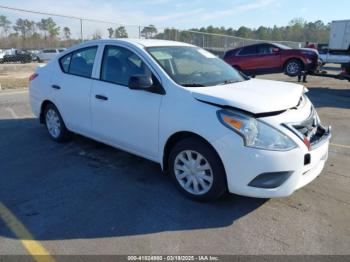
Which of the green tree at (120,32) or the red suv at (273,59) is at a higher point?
the green tree at (120,32)

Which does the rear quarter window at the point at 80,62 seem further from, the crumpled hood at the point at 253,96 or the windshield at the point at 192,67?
the crumpled hood at the point at 253,96

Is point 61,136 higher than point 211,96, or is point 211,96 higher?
point 211,96

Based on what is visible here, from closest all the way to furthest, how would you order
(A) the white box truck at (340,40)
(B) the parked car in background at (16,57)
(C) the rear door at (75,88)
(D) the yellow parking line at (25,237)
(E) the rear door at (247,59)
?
(D) the yellow parking line at (25,237) < (C) the rear door at (75,88) < (E) the rear door at (247,59) < (A) the white box truck at (340,40) < (B) the parked car in background at (16,57)

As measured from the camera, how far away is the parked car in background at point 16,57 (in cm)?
3628

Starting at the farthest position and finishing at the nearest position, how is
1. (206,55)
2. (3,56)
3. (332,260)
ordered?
(3,56) → (206,55) → (332,260)

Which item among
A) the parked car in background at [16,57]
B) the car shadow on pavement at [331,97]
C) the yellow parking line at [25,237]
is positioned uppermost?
the car shadow on pavement at [331,97]

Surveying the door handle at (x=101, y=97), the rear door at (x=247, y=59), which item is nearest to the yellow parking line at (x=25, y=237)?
the door handle at (x=101, y=97)

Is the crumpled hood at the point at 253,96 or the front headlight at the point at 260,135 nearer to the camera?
the front headlight at the point at 260,135

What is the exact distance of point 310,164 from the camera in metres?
3.63

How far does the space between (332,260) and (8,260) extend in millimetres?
2681

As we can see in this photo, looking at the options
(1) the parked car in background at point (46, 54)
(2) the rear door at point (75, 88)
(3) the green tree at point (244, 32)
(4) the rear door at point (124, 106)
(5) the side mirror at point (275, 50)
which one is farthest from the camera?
(3) the green tree at point (244, 32)

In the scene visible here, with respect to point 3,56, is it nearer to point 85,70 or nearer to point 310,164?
point 85,70

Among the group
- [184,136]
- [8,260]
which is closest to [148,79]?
[184,136]

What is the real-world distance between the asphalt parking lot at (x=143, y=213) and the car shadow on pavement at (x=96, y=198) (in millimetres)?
10
